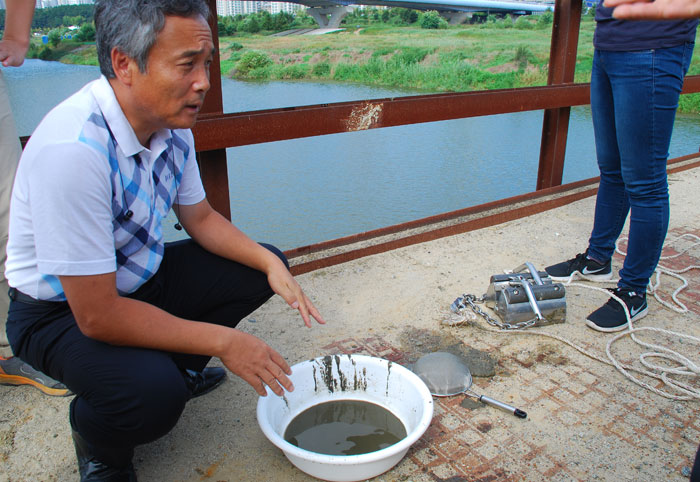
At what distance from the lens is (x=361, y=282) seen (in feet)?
8.77

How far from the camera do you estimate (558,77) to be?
146 inches

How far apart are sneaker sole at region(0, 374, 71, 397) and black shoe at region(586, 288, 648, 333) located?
2028mm

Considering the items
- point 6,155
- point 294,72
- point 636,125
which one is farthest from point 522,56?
point 6,155

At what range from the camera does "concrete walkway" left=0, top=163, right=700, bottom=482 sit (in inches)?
61.7

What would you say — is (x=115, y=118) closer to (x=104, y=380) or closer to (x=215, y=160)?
(x=104, y=380)

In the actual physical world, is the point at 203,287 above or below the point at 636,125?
below

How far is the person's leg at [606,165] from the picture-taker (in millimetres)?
2377

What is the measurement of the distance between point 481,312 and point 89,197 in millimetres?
1665

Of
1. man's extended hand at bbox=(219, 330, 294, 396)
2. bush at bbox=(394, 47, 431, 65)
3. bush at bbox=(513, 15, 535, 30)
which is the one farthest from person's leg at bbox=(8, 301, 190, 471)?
bush at bbox=(513, 15, 535, 30)

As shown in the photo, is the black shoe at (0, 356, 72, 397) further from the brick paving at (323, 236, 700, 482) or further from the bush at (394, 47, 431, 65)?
the bush at (394, 47, 431, 65)

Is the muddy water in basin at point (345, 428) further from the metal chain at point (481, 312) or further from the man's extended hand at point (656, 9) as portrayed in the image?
the man's extended hand at point (656, 9)

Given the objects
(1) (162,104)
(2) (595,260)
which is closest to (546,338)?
(2) (595,260)

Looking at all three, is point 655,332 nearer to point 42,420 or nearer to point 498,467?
point 498,467

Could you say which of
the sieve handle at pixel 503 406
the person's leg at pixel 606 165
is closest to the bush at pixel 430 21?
the person's leg at pixel 606 165
